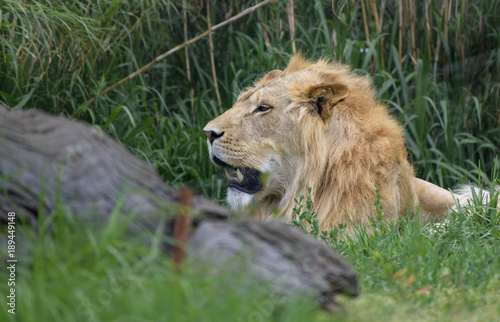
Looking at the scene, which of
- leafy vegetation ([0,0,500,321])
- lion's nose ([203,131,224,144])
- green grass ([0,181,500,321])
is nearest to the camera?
green grass ([0,181,500,321])

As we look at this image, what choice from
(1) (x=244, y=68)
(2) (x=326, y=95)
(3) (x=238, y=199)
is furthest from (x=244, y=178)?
(1) (x=244, y=68)

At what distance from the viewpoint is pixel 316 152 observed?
174 inches

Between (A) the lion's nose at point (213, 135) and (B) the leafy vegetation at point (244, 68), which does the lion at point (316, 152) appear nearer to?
(A) the lion's nose at point (213, 135)

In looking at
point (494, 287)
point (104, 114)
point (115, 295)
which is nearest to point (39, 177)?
point (115, 295)

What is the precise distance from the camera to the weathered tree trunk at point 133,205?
2.23 meters

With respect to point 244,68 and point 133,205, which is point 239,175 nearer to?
point 133,205

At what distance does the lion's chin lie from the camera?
4.57m

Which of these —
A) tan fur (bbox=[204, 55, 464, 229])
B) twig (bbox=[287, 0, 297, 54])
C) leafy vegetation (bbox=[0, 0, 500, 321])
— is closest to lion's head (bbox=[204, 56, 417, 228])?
tan fur (bbox=[204, 55, 464, 229])

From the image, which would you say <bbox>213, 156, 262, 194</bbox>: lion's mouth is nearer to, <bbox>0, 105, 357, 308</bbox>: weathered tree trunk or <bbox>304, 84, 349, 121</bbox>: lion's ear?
<bbox>304, 84, 349, 121</bbox>: lion's ear

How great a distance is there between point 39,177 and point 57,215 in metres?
0.15

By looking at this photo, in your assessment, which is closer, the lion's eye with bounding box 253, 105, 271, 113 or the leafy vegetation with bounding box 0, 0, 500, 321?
the lion's eye with bounding box 253, 105, 271, 113

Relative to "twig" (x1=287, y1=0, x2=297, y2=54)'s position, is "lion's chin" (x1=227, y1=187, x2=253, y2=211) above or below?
below

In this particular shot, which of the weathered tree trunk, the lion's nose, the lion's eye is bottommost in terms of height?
the lion's nose

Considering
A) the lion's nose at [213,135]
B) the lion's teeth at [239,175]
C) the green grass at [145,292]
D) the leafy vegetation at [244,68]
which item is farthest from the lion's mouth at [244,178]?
the green grass at [145,292]
